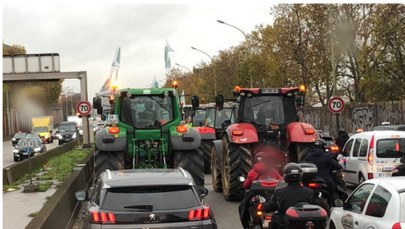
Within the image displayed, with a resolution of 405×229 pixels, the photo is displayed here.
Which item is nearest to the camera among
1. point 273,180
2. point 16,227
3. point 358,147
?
point 273,180

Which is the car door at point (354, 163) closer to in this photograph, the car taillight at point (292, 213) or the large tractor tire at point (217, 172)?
the large tractor tire at point (217, 172)

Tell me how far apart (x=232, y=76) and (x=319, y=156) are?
45885 millimetres

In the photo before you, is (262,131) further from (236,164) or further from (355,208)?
(355,208)

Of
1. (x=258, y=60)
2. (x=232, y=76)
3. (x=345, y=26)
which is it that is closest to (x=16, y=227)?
(x=345, y=26)

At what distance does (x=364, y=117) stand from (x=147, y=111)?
25020 mm

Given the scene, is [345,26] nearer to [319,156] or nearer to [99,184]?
[319,156]

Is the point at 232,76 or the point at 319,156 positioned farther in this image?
the point at 232,76

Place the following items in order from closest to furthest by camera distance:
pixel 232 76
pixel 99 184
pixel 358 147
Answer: pixel 99 184 < pixel 358 147 < pixel 232 76

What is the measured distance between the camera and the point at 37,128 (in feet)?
206

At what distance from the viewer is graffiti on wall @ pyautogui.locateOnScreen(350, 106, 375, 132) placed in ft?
117

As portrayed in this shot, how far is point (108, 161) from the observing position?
44.0 feet

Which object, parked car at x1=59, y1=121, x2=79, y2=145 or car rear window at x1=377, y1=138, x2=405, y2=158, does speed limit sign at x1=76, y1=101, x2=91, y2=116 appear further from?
parked car at x1=59, y1=121, x2=79, y2=145

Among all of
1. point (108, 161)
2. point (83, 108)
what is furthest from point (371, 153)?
point (83, 108)

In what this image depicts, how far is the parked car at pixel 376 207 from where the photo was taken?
618 centimetres
